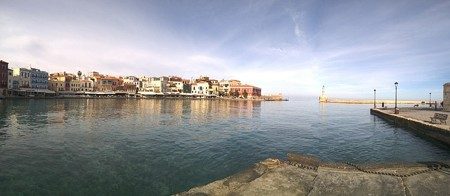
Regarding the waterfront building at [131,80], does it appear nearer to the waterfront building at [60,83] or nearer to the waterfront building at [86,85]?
the waterfront building at [86,85]

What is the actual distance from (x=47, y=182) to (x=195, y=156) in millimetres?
Answer: 8076

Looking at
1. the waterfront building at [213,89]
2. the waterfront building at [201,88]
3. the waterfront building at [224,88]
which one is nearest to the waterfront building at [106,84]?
the waterfront building at [201,88]

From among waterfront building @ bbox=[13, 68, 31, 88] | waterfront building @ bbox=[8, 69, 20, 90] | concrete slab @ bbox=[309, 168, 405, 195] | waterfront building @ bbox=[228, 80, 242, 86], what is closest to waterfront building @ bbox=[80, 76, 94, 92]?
waterfront building @ bbox=[13, 68, 31, 88]

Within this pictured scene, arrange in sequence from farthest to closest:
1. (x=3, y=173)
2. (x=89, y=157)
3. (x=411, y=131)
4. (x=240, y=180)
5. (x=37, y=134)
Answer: (x=411, y=131) → (x=37, y=134) → (x=89, y=157) → (x=3, y=173) → (x=240, y=180)

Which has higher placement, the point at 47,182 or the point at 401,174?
the point at 401,174

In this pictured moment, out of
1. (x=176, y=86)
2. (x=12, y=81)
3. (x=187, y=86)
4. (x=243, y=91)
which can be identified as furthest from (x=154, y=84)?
(x=12, y=81)

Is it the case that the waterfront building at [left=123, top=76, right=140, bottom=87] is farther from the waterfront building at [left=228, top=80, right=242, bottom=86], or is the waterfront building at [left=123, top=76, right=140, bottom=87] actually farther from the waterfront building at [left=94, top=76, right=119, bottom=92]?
the waterfront building at [left=228, top=80, right=242, bottom=86]

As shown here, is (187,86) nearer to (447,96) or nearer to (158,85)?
(158,85)

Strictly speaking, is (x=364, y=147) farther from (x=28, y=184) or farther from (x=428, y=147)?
(x=28, y=184)

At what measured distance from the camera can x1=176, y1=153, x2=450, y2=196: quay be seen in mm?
9695

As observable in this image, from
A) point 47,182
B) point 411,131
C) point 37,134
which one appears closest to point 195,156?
point 47,182

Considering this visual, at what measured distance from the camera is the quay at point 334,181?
9.70m

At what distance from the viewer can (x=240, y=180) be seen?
37.6 ft

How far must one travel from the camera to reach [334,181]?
34.9 feet
